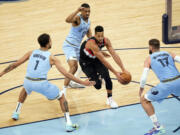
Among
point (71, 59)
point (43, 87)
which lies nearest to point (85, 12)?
point (71, 59)

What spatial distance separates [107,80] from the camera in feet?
24.3

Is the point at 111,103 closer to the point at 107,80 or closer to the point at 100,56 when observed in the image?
the point at 107,80

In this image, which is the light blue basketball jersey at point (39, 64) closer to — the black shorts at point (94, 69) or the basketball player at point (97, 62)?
the basketball player at point (97, 62)

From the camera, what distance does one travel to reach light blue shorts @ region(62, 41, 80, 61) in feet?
26.0

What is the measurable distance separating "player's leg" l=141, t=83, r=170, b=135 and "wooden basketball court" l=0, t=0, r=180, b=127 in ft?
4.50

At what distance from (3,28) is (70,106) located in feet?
20.8

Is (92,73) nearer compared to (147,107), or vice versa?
(147,107)

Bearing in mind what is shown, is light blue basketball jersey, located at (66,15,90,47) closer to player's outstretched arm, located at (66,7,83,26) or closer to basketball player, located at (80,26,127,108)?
player's outstretched arm, located at (66,7,83,26)

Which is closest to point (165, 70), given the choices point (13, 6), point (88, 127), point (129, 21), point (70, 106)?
point (88, 127)

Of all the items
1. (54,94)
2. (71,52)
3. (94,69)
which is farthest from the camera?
(71,52)

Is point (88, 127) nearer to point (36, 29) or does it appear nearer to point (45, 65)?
point (45, 65)

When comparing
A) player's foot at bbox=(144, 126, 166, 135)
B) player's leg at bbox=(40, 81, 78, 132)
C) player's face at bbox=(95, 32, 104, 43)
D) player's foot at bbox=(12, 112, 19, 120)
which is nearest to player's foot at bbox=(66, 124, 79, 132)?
player's leg at bbox=(40, 81, 78, 132)

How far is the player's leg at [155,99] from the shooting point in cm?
616

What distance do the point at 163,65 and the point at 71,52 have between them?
8.11 ft
